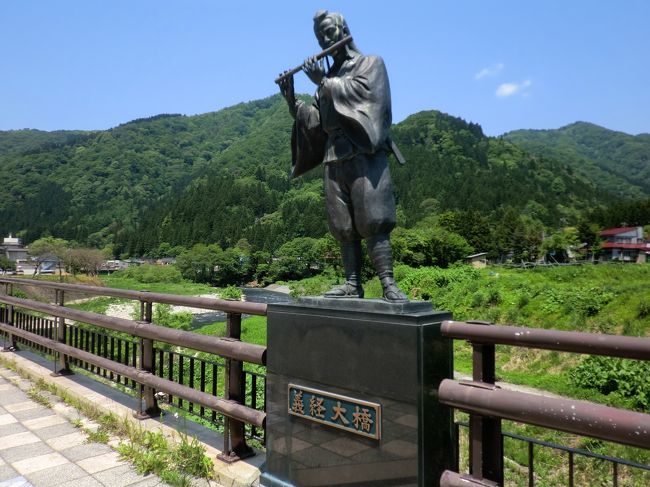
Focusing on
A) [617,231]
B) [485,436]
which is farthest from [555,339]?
[617,231]

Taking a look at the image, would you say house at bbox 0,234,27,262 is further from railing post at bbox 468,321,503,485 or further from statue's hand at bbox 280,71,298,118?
railing post at bbox 468,321,503,485

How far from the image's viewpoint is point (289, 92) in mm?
3619

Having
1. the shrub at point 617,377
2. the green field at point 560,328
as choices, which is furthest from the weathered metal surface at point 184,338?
the shrub at point 617,377

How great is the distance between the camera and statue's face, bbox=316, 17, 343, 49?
11.1 ft

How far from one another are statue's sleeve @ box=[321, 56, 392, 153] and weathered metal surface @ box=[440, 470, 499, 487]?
1.95 m

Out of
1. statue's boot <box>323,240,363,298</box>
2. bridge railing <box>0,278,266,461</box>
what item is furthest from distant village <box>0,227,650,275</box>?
statue's boot <box>323,240,363,298</box>

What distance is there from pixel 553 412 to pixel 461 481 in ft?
1.97

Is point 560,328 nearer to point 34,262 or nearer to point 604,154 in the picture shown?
point 34,262

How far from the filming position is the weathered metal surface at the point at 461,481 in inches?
88.0

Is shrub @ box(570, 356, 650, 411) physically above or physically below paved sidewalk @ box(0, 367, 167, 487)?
below

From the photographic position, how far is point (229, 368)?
3580mm

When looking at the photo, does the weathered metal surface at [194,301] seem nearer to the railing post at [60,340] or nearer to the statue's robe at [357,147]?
the statue's robe at [357,147]

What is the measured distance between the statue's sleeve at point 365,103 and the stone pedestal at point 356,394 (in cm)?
109

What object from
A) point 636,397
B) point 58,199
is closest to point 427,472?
point 636,397
